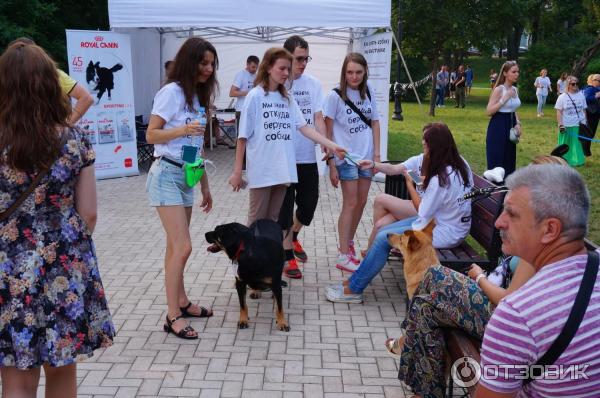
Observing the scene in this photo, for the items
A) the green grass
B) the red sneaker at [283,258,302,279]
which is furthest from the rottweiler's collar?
the green grass

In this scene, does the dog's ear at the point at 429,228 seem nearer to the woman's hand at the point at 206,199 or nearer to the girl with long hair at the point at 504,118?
the woman's hand at the point at 206,199

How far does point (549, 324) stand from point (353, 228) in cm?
378

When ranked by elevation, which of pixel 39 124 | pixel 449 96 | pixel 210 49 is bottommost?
pixel 449 96

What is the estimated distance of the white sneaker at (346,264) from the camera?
17.6 feet

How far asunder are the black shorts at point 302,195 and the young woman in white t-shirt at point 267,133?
49cm

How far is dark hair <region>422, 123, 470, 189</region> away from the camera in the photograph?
164 inches

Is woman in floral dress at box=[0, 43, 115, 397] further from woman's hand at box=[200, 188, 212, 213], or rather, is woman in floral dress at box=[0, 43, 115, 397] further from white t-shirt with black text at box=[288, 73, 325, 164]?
white t-shirt with black text at box=[288, 73, 325, 164]

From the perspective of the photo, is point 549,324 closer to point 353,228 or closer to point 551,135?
point 353,228

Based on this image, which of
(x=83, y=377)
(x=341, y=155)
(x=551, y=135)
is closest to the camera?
(x=83, y=377)

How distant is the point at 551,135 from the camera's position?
16906mm

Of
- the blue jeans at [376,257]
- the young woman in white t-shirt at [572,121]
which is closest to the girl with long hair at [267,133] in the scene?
the blue jeans at [376,257]

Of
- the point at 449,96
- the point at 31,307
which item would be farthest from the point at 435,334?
the point at 449,96

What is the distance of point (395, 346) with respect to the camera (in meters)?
3.77

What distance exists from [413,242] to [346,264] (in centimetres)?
166
